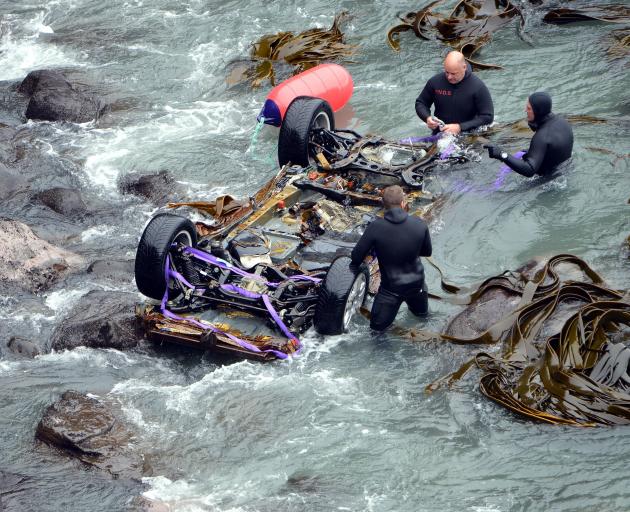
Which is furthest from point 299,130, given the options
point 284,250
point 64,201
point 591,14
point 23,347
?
point 591,14

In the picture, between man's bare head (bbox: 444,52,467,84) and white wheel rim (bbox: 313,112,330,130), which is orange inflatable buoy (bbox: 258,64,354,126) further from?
man's bare head (bbox: 444,52,467,84)

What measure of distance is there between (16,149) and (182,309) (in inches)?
250

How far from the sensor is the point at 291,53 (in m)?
15.4

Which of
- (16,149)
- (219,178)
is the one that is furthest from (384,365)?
(16,149)

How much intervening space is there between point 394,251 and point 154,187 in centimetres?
520

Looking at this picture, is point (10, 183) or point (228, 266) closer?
point (228, 266)

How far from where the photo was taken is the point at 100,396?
27.7 feet

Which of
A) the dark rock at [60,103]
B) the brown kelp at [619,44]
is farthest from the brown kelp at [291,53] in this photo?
the brown kelp at [619,44]

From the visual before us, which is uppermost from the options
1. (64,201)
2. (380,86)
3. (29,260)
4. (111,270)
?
(380,86)

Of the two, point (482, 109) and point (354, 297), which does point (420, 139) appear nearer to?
point (482, 109)

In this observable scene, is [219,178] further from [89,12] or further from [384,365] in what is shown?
[89,12]

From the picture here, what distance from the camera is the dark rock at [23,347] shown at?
30.1 feet

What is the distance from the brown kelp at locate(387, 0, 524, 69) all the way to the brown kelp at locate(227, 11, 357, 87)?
1017 mm

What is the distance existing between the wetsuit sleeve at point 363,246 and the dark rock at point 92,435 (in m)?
2.62
